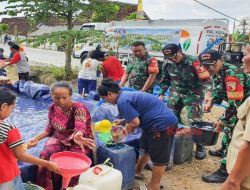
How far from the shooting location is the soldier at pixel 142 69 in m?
4.89

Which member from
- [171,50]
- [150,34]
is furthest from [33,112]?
[150,34]

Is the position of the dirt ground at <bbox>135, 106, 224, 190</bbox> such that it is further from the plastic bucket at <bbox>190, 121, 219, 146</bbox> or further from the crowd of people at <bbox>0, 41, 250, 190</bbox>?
the plastic bucket at <bbox>190, 121, 219, 146</bbox>

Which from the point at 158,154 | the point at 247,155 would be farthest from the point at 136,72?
the point at 247,155

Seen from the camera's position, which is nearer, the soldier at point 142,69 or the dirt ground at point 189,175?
the dirt ground at point 189,175

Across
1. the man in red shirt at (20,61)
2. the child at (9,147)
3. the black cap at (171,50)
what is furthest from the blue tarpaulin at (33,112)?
the black cap at (171,50)

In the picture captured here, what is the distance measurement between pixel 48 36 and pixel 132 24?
632 cm

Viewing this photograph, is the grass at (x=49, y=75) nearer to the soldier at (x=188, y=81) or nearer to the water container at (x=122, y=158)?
the soldier at (x=188, y=81)

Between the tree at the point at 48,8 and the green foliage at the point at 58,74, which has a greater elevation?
the tree at the point at 48,8

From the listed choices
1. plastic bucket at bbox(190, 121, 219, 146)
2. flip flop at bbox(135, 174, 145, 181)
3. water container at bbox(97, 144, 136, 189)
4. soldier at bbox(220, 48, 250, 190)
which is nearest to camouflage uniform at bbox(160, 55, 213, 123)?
plastic bucket at bbox(190, 121, 219, 146)

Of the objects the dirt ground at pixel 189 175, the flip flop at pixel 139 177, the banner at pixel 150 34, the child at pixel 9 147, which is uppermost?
the banner at pixel 150 34

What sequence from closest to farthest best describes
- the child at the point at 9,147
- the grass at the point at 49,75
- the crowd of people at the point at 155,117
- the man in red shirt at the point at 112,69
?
1. the crowd of people at the point at 155,117
2. the child at the point at 9,147
3. the man in red shirt at the point at 112,69
4. the grass at the point at 49,75

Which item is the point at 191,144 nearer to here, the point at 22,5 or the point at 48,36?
the point at 48,36

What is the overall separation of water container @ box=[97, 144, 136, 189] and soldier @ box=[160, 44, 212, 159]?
1.38 metres

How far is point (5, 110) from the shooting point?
1994 mm
